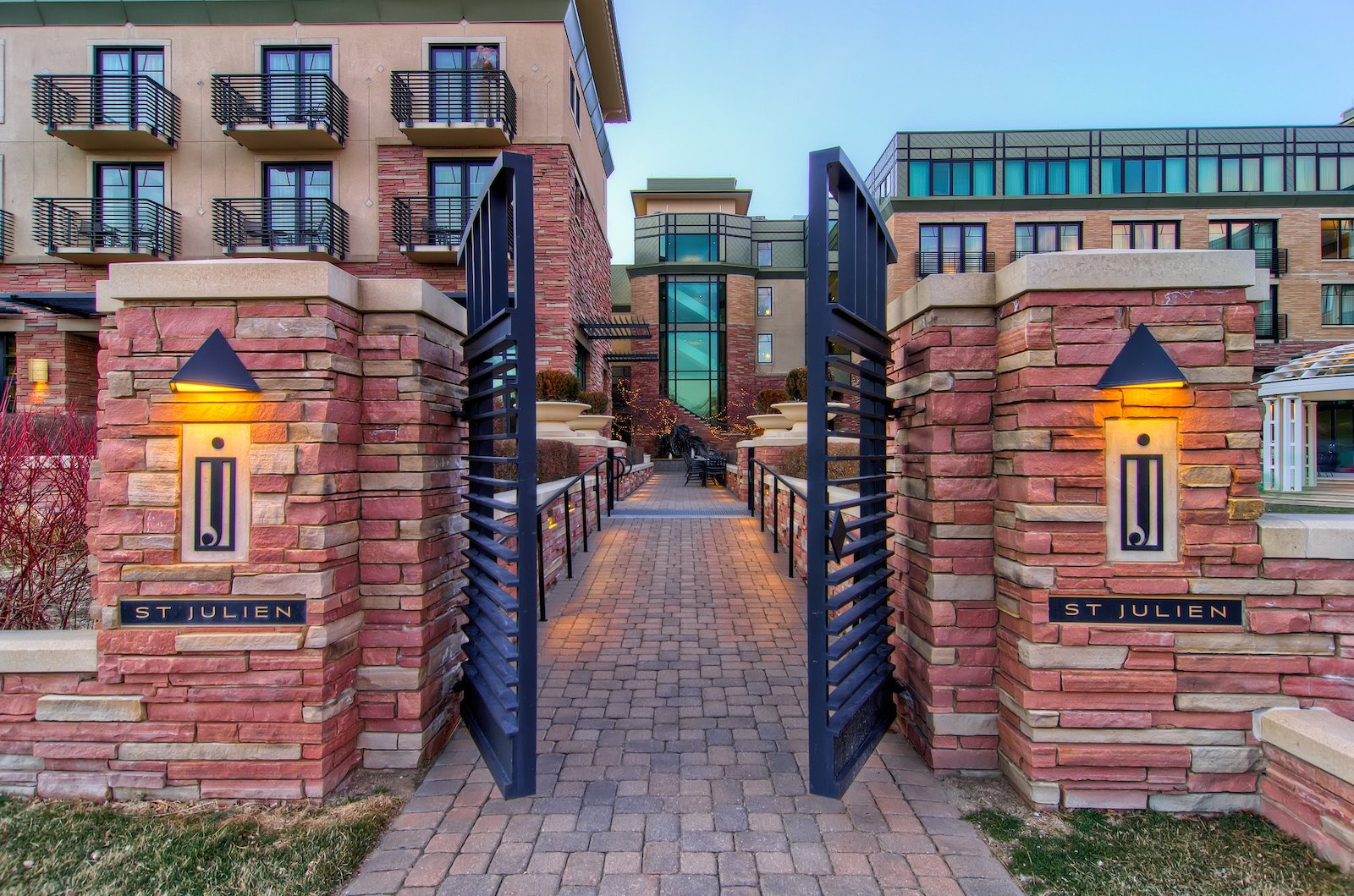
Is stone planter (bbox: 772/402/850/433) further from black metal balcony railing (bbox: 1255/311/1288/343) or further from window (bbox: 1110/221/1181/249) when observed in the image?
black metal balcony railing (bbox: 1255/311/1288/343)

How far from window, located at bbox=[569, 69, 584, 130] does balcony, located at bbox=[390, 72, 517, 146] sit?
167 cm

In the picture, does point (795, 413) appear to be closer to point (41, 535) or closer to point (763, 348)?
point (41, 535)

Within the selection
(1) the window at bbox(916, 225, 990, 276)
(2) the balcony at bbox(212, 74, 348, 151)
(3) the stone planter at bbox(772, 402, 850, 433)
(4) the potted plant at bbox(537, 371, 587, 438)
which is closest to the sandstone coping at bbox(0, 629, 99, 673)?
(4) the potted plant at bbox(537, 371, 587, 438)

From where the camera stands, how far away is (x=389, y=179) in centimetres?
1385

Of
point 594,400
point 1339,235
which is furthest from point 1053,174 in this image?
point 594,400

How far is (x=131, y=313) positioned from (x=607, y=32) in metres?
17.5

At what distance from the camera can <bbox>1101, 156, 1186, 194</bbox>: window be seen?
22.6 meters

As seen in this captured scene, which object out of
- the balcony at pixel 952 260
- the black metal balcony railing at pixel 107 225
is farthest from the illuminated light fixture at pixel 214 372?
the balcony at pixel 952 260

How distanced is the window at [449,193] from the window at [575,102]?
2.80 meters

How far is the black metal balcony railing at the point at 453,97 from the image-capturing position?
1315cm

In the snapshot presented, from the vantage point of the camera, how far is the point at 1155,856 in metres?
2.28

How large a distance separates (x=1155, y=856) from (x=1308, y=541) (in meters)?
1.53

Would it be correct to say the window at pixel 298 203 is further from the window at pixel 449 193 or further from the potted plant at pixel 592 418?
the potted plant at pixel 592 418

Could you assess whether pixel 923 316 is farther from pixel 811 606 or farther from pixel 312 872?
pixel 312 872
